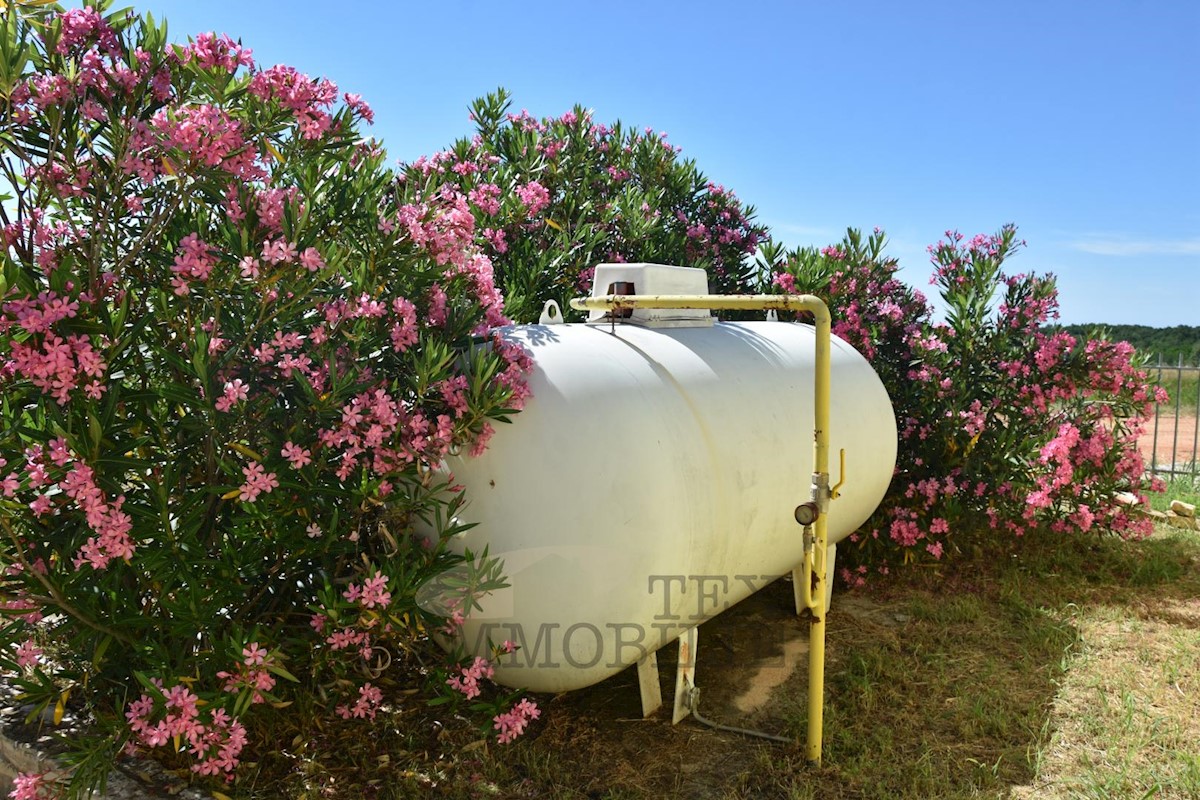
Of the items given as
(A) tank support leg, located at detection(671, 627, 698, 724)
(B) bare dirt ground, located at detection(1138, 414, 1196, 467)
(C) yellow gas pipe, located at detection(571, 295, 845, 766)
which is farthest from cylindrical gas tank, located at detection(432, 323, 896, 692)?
(B) bare dirt ground, located at detection(1138, 414, 1196, 467)

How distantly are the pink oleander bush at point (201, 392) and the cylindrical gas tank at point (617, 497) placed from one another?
0.19 metres

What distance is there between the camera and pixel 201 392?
9.89 ft

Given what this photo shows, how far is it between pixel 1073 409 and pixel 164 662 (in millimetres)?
6559

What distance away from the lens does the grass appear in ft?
11.5

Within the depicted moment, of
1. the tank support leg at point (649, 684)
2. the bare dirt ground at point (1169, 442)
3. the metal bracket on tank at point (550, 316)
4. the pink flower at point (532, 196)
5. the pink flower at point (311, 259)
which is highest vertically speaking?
the pink flower at point (532, 196)

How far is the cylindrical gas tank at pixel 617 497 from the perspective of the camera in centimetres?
321

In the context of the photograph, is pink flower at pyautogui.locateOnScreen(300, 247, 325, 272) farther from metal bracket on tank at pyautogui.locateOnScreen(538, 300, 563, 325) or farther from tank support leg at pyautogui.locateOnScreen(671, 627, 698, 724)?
tank support leg at pyautogui.locateOnScreen(671, 627, 698, 724)

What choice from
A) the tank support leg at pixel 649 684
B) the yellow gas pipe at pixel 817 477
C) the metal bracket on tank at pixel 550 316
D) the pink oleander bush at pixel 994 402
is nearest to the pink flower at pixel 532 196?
the pink oleander bush at pixel 994 402

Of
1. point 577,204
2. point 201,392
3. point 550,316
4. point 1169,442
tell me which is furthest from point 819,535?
point 1169,442

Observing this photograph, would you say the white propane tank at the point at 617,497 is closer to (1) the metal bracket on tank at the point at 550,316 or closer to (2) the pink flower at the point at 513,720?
(2) the pink flower at the point at 513,720

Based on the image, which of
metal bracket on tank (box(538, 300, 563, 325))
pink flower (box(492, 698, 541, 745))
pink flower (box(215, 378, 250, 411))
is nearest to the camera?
pink flower (box(215, 378, 250, 411))

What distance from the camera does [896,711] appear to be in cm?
419

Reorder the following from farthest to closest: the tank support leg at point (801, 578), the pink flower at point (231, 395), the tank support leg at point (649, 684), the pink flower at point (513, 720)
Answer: the tank support leg at point (801, 578)
the tank support leg at point (649, 684)
the pink flower at point (513, 720)
the pink flower at point (231, 395)

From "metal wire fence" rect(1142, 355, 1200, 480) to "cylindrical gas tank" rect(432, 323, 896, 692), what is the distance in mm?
4571
